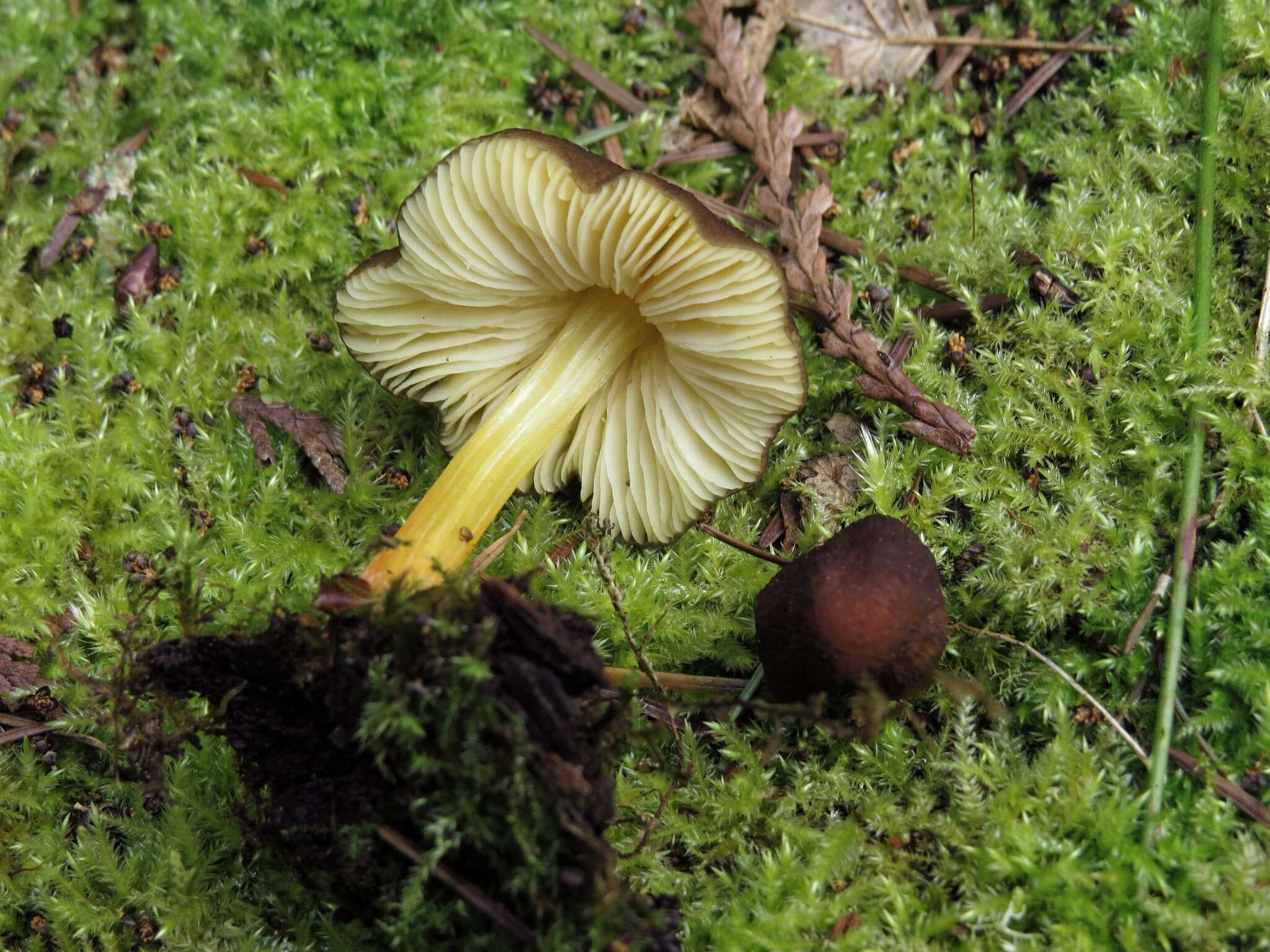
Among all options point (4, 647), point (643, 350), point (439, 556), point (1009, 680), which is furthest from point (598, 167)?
point (4, 647)

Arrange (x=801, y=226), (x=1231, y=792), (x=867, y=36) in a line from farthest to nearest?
(x=867, y=36) → (x=801, y=226) → (x=1231, y=792)

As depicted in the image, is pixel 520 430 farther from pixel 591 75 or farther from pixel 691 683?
pixel 591 75

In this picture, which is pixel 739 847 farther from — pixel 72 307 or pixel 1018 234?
pixel 72 307

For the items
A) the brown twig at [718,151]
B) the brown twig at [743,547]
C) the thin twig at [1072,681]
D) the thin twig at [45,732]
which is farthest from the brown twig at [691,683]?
the brown twig at [718,151]

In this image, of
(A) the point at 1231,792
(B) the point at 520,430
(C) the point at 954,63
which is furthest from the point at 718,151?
(A) the point at 1231,792

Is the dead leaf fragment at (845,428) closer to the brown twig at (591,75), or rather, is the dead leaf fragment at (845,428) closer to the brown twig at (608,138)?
the brown twig at (608,138)
